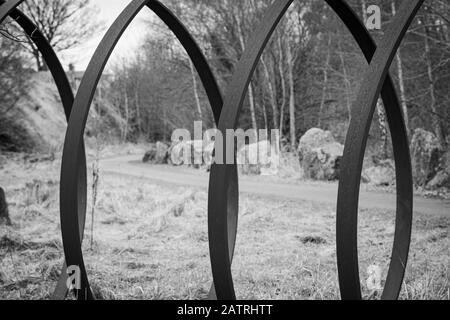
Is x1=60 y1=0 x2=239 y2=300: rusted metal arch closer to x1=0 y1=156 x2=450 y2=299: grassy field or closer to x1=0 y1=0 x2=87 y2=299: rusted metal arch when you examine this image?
x1=0 y1=0 x2=87 y2=299: rusted metal arch

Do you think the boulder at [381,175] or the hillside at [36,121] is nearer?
the boulder at [381,175]

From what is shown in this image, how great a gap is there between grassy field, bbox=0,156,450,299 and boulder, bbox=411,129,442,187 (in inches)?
98.1

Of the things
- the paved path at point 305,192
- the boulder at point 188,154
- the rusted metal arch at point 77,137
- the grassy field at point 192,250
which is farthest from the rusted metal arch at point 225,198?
the boulder at point 188,154

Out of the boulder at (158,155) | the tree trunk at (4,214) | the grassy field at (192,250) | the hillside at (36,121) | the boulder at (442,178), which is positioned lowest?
the grassy field at (192,250)

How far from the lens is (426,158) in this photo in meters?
9.08

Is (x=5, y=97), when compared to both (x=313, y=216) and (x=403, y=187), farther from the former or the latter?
(x=403, y=187)

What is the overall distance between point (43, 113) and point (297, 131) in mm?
10915

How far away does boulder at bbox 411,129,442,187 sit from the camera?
29.8 ft

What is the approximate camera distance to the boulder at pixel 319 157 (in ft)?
36.9

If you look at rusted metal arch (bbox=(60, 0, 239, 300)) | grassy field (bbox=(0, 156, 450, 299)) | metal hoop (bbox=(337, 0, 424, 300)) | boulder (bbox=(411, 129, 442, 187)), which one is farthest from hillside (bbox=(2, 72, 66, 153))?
metal hoop (bbox=(337, 0, 424, 300))

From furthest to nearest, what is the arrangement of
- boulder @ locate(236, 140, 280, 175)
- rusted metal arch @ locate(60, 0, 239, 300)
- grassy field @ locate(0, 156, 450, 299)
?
→ 1. boulder @ locate(236, 140, 280, 175)
2. grassy field @ locate(0, 156, 450, 299)
3. rusted metal arch @ locate(60, 0, 239, 300)

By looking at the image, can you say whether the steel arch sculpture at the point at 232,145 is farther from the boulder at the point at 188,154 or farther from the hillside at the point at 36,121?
the hillside at the point at 36,121

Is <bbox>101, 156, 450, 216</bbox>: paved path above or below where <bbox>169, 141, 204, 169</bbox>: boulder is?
below

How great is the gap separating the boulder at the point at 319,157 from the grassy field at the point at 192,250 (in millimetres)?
3198
